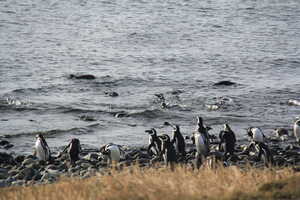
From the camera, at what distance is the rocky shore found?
18.1m

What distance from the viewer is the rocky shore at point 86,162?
1809 centimetres

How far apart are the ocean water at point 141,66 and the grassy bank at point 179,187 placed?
1090cm

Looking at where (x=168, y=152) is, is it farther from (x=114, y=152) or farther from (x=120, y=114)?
(x=120, y=114)

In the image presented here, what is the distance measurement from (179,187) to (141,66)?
28.0 m

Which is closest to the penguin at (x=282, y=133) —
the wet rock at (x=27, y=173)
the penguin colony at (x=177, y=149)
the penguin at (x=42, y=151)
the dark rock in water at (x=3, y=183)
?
the penguin colony at (x=177, y=149)

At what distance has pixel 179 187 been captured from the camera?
10.9 m

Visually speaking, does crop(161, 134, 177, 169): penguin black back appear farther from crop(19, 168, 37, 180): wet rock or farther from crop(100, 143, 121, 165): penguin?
crop(19, 168, 37, 180): wet rock

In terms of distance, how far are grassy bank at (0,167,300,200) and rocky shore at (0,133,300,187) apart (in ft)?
17.1

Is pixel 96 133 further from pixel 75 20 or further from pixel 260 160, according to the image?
pixel 75 20

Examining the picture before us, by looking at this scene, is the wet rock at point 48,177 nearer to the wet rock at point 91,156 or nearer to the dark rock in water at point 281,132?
the wet rock at point 91,156

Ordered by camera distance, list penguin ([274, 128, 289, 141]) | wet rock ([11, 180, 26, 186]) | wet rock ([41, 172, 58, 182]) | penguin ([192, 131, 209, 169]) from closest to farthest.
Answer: wet rock ([11, 180, 26, 186]) → wet rock ([41, 172, 58, 182]) → penguin ([192, 131, 209, 169]) → penguin ([274, 128, 289, 141])

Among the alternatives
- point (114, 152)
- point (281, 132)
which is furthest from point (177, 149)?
point (281, 132)

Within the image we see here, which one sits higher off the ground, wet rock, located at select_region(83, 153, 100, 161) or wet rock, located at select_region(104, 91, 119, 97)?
wet rock, located at select_region(104, 91, 119, 97)

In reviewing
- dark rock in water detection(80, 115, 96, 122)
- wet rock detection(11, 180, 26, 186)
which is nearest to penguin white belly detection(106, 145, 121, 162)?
wet rock detection(11, 180, 26, 186)
